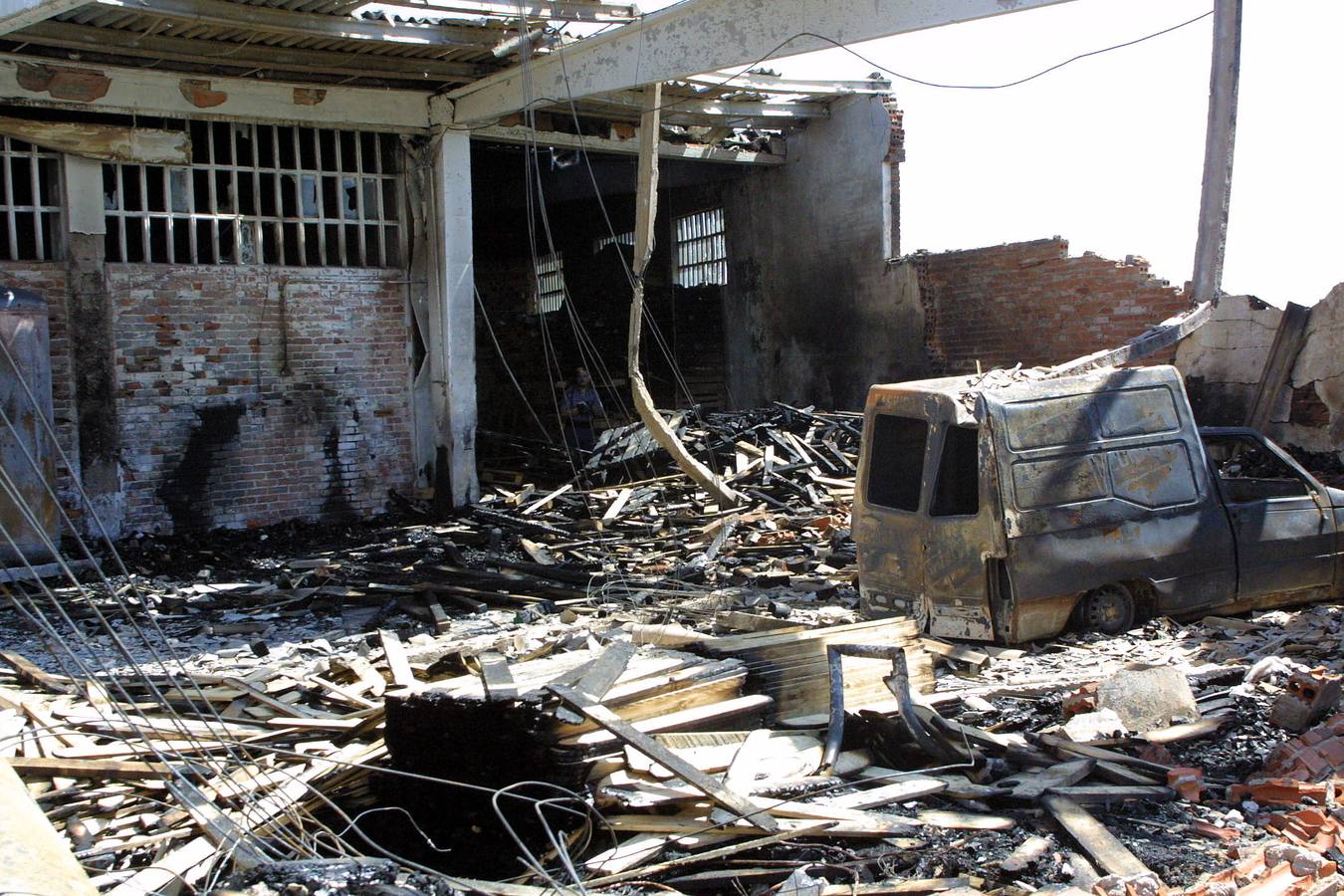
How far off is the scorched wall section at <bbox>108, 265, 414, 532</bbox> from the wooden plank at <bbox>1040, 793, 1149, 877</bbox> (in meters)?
10.9

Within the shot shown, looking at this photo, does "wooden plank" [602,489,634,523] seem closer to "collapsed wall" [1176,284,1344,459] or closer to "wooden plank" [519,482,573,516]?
"wooden plank" [519,482,573,516]

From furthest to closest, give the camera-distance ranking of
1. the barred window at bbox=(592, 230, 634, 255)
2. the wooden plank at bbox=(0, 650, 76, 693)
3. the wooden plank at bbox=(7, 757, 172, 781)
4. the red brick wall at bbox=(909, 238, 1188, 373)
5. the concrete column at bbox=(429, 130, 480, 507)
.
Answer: the barred window at bbox=(592, 230, 634, 255)
the red brick wall at bbox=(909, 238, 1188, 373)
the concrete column at bbox=(429, 130, 480, 507)
the wooden plank at bbox=(0, 650, 76, 693)
the wooden plank at bbox=(7, 757, 172, 781)

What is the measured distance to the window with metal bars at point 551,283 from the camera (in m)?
23.7

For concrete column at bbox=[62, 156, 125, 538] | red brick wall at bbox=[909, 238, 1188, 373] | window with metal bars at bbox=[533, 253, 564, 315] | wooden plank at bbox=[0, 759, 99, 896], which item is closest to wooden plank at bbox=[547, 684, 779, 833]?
wooden plank at bbox=[0, 759, 99, 896]

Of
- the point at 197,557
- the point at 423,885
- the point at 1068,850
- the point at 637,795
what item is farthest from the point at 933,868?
the point at 197,557

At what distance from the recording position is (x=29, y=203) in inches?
497

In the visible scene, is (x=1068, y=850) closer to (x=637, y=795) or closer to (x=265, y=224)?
(x=637, y=795)

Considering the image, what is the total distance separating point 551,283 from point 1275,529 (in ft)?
57.9

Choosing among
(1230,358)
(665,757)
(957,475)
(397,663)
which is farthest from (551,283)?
(665,757)

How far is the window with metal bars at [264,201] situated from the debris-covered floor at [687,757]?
5.73 meters

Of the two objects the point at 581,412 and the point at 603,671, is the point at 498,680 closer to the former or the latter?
the point at 603,671

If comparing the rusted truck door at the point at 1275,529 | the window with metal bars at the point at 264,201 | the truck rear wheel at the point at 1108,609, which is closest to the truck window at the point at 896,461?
the truck rear wheel at the point at 1108,609

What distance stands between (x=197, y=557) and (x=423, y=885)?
9376 millimetres

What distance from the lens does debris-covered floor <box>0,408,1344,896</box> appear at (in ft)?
15.6
